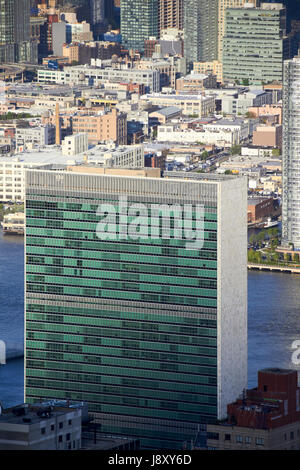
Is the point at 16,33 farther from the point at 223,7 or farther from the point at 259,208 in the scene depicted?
the point at 259,208

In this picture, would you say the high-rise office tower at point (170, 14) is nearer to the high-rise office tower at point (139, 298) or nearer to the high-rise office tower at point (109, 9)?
the high-rise office tower at point (109, 9)

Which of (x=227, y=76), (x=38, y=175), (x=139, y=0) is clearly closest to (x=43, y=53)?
(x=139, y=0)

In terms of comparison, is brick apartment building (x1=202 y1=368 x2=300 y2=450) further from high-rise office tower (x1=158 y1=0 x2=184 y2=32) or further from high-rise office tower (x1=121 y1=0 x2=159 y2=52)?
high-rise office tower (x1=158 y1=0 x2=184 y2=32)

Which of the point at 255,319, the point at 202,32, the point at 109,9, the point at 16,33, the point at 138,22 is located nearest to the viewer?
the point at 255,319

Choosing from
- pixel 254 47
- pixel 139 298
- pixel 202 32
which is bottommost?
pixel 139 298

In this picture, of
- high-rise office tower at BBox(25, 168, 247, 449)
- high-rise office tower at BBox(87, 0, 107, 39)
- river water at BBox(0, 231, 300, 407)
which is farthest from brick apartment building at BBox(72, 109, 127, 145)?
high-rise office tower at BBox(25, 168, 247, 449)

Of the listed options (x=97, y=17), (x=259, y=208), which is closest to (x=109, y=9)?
(x=97, y=17)
